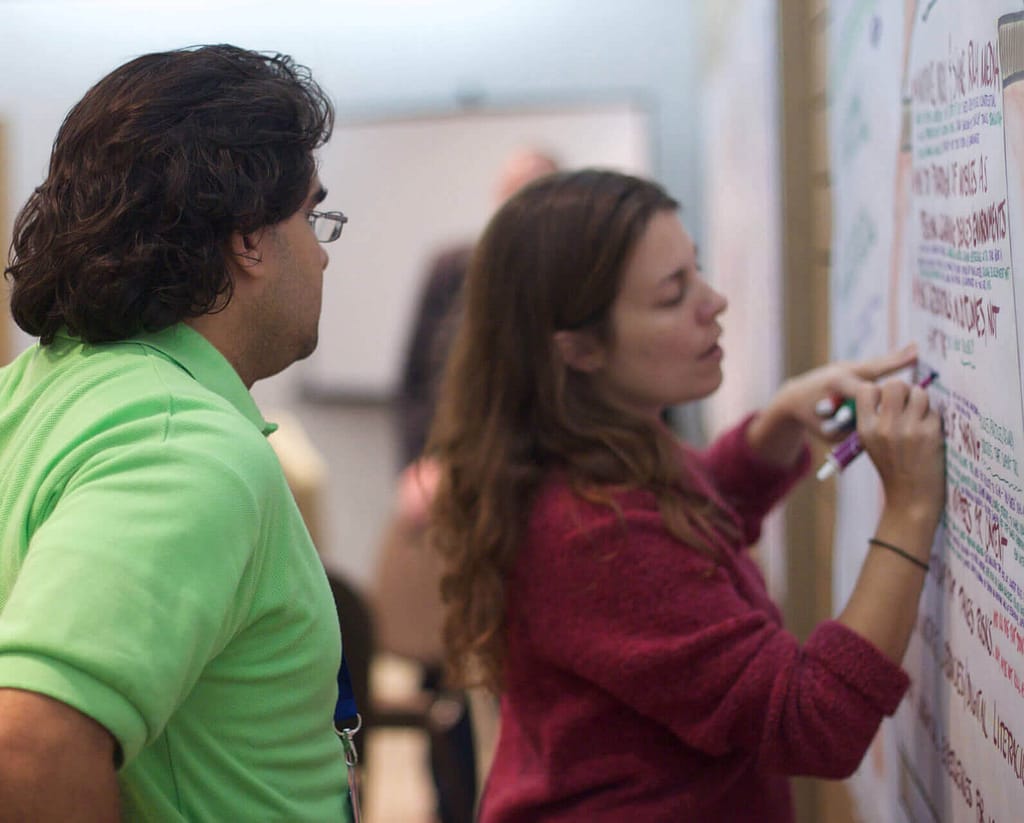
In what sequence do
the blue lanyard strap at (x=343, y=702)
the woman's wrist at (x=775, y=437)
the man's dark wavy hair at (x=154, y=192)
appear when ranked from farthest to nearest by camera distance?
the woman's wrist at (x=775, y=437) < the blue lanyard strap at (x=343, y=702) < the man's dark wavy hair at (x=154, y=192)

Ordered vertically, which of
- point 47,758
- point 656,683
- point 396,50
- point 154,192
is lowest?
point 656,683

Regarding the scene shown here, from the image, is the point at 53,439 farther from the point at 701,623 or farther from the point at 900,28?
the point at 900,28

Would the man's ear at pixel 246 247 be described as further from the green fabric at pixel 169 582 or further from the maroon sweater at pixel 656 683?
the maroon sweater at pixel 656 683

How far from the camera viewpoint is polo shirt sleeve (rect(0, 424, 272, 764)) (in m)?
0.61

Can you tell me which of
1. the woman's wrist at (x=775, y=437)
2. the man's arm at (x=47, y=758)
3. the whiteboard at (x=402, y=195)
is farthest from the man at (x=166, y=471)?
the whiteboard at (x=402, y=195)

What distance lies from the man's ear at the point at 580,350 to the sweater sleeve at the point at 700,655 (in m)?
0.20

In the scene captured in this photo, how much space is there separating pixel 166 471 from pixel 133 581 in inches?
2.7

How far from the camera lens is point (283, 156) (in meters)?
0.84

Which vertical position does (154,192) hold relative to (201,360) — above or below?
above

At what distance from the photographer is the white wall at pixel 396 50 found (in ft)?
15.7

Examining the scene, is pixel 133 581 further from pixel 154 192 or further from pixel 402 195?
pixel 402 195

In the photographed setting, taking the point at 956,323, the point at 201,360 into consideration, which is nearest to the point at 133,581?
the point at 201,360

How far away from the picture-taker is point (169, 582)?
0.64 meters

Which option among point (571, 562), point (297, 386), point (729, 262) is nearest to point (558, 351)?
point (571, 562)
